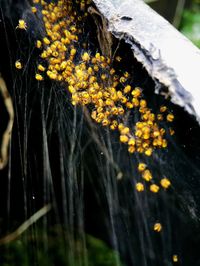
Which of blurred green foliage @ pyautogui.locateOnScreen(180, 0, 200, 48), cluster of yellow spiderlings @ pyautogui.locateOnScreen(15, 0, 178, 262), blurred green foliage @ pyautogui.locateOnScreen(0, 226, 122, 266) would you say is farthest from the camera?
blurred green foliage @ pyautogui.locateOnScreen(180, 0, 200, 48)

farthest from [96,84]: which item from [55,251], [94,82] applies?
[55,251]

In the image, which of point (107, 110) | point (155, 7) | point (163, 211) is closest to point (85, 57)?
point (107, 110)

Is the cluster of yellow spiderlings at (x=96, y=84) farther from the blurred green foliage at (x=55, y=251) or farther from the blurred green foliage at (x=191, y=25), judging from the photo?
the blurred green foliage at (x=191, y=25)

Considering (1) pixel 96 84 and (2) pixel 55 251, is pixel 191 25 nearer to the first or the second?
(1) pixel 96 84

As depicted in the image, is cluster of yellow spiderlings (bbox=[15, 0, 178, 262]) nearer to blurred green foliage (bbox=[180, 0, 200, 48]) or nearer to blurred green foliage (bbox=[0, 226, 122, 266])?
blurred green foliage (bbox=[0, 226, 122, 266])

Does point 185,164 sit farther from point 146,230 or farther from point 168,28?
point 146,230

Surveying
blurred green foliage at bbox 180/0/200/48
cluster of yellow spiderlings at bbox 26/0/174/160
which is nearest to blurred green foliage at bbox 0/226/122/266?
cluster of yellow spiderlings at bbox 26/0/174/160

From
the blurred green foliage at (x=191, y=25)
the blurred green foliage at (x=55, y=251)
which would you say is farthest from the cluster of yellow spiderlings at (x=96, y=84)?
the blurred green foliage at (x=191, y=25)

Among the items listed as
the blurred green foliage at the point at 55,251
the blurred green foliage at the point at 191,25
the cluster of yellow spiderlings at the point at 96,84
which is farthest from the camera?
the blurred green foliage at the point at 191,25
